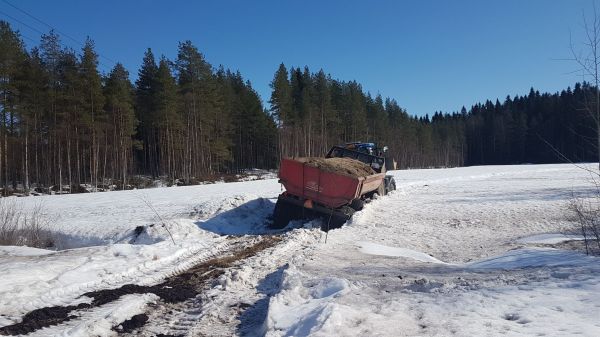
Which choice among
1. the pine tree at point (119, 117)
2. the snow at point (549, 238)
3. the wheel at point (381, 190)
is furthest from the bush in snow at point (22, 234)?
the pine tree at point (119, 117)

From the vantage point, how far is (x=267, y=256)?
9.17 meters

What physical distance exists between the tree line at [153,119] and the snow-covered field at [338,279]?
13.4 ft

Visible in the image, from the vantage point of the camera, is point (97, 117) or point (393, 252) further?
point (97, 117)

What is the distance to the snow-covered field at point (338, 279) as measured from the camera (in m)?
4.56

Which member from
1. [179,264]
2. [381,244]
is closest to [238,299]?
[179,264]

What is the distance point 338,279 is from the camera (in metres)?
6.32

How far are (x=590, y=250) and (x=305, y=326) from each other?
6.47 metres

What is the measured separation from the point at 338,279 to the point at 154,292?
2.71 meters

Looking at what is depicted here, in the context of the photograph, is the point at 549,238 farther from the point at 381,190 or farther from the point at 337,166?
the point at 381,190

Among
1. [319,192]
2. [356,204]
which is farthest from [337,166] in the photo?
[356,204]

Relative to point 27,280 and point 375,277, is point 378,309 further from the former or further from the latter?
point 27,280

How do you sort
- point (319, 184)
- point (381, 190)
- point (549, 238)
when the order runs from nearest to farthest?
point (549, 238) < point (319, 184) < point (381, 190)

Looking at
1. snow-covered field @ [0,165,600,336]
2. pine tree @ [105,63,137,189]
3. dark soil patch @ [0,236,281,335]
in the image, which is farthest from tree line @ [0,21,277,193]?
dark soil patch @ [0,236,281,335]

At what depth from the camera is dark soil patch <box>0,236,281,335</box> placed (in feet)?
16.9
